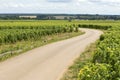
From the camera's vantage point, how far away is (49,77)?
17.1 meters

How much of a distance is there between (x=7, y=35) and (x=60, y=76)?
2261 centimetres

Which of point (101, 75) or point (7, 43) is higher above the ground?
point (101, 75)

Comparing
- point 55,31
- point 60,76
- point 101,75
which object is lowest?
point 55,31

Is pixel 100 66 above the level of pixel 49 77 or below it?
above

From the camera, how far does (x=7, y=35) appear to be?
3931cm

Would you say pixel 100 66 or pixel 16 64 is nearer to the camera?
pixel 100 66

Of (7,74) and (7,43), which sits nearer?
(7,74)

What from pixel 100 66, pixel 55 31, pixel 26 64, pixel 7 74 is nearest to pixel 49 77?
pixel 7 74

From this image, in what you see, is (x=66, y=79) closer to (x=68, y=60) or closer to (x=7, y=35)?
(x=68, y=60)

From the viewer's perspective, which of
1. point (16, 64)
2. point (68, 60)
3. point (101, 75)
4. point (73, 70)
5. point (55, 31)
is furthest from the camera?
point (55, 31)

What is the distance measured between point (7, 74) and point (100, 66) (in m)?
8.02

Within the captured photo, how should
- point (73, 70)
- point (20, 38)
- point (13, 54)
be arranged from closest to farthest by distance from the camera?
point (73, 70)
point (13, 54)
point (20, 38)

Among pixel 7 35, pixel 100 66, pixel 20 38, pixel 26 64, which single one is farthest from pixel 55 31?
pixel 100 66

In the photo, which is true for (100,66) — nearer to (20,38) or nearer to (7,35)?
→ (7,35)
